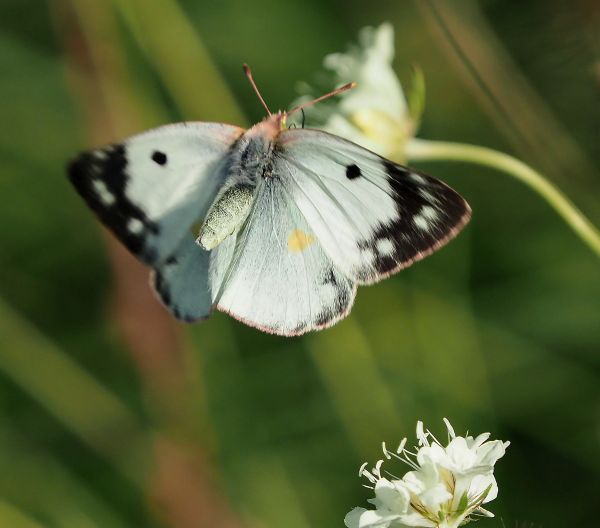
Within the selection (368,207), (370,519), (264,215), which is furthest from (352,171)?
(370,519)

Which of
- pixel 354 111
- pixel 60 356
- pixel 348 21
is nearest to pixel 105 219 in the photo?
pixel 354 111

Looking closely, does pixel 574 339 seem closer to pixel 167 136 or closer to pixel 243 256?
pixel 243 256

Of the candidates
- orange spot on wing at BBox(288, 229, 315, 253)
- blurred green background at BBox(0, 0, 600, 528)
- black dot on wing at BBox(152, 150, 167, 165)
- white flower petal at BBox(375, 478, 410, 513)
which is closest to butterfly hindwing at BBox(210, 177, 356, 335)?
orange spot on wing at BBox(288, 229, 315, 253)

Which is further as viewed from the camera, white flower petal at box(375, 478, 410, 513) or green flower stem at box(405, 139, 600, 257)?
green flower stem at box(405, 139, 600, 257)

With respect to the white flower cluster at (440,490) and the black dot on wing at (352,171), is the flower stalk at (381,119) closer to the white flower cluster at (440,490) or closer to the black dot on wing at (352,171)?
the black dot on wing at (352,171)

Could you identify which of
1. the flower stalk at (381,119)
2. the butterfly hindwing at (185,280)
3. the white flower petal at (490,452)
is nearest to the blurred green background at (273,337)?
the flower stalk at (381,119)

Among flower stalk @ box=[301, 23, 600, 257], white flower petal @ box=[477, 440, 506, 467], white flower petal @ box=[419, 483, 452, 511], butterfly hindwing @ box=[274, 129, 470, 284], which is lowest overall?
white flower petal @ box=[419, 483, 452, 511]

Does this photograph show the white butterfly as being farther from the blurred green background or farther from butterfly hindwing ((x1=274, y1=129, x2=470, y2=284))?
the blurred green background
